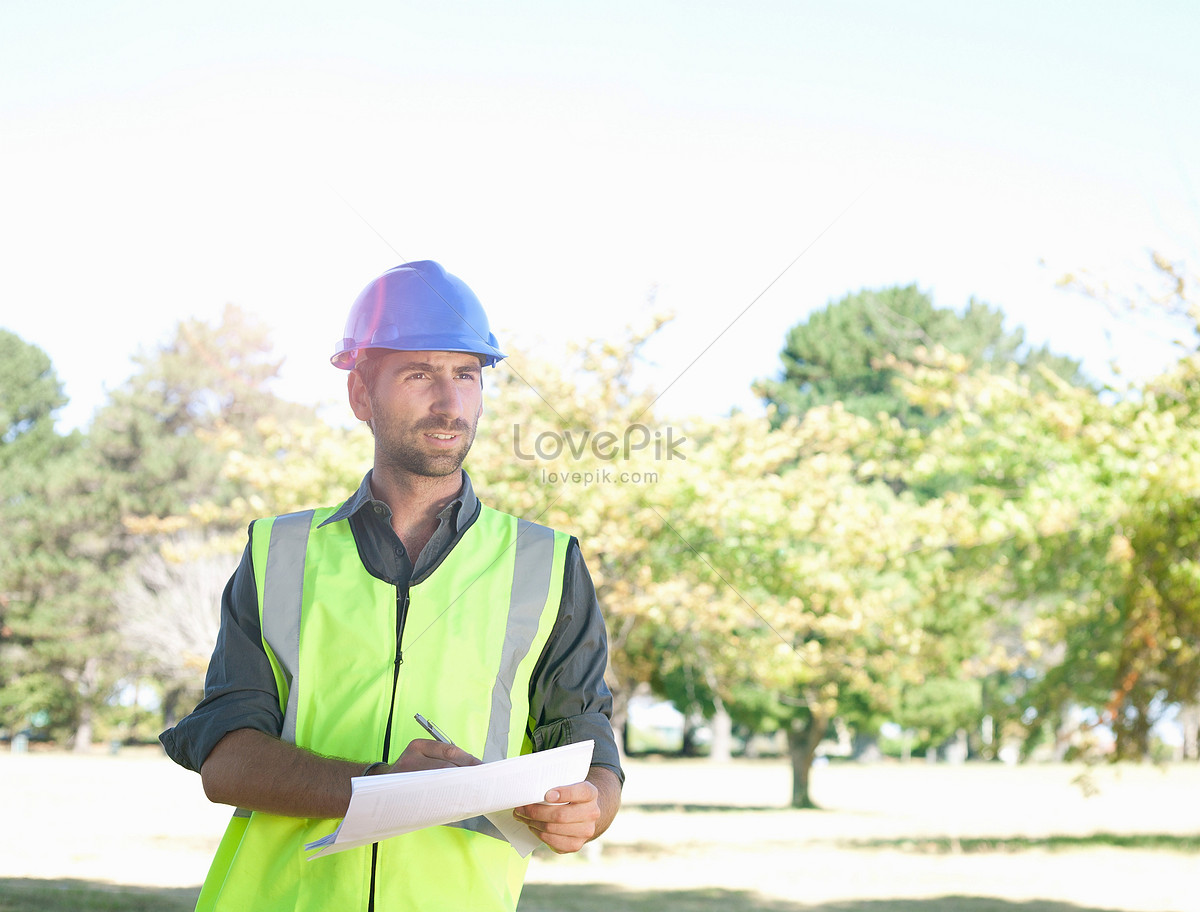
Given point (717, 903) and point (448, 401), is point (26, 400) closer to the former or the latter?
point (717, 903)

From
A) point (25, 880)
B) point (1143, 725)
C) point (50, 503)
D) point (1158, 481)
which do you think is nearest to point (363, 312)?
point (1158, 481)

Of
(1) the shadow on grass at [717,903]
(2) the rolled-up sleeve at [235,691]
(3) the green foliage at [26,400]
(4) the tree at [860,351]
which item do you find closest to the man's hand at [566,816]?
(2) the rolled-up sleeve at [235,691]

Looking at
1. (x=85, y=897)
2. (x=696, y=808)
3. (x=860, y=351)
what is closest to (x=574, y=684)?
(x=85, y=897)

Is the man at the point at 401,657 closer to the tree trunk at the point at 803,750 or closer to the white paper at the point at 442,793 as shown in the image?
the white paper at the point at 442,793

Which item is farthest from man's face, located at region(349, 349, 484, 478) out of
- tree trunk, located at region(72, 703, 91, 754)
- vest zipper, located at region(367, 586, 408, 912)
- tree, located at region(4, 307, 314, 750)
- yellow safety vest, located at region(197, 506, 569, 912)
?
tree trunk, located at region(72, 703, 91, 754)

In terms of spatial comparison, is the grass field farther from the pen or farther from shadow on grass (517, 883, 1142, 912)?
the pen

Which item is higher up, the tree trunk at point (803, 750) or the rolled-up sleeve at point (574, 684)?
the rolled-up sleeve at point (574, 684)

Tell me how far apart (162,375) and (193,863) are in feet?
110

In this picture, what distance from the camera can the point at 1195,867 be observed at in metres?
14.5

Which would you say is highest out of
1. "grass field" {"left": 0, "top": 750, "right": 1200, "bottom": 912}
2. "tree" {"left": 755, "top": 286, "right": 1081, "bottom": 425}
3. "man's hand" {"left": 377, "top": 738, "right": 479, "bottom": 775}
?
"tree" {"left": 755, "top": 286, "right": 1081, "bottom": 425}

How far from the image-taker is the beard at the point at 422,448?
230cm

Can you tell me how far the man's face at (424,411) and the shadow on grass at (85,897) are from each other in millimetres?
7158

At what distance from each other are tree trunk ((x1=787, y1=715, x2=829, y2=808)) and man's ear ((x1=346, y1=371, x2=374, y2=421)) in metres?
22.1

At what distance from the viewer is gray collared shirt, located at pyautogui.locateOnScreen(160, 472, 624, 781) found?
2.06 meters
